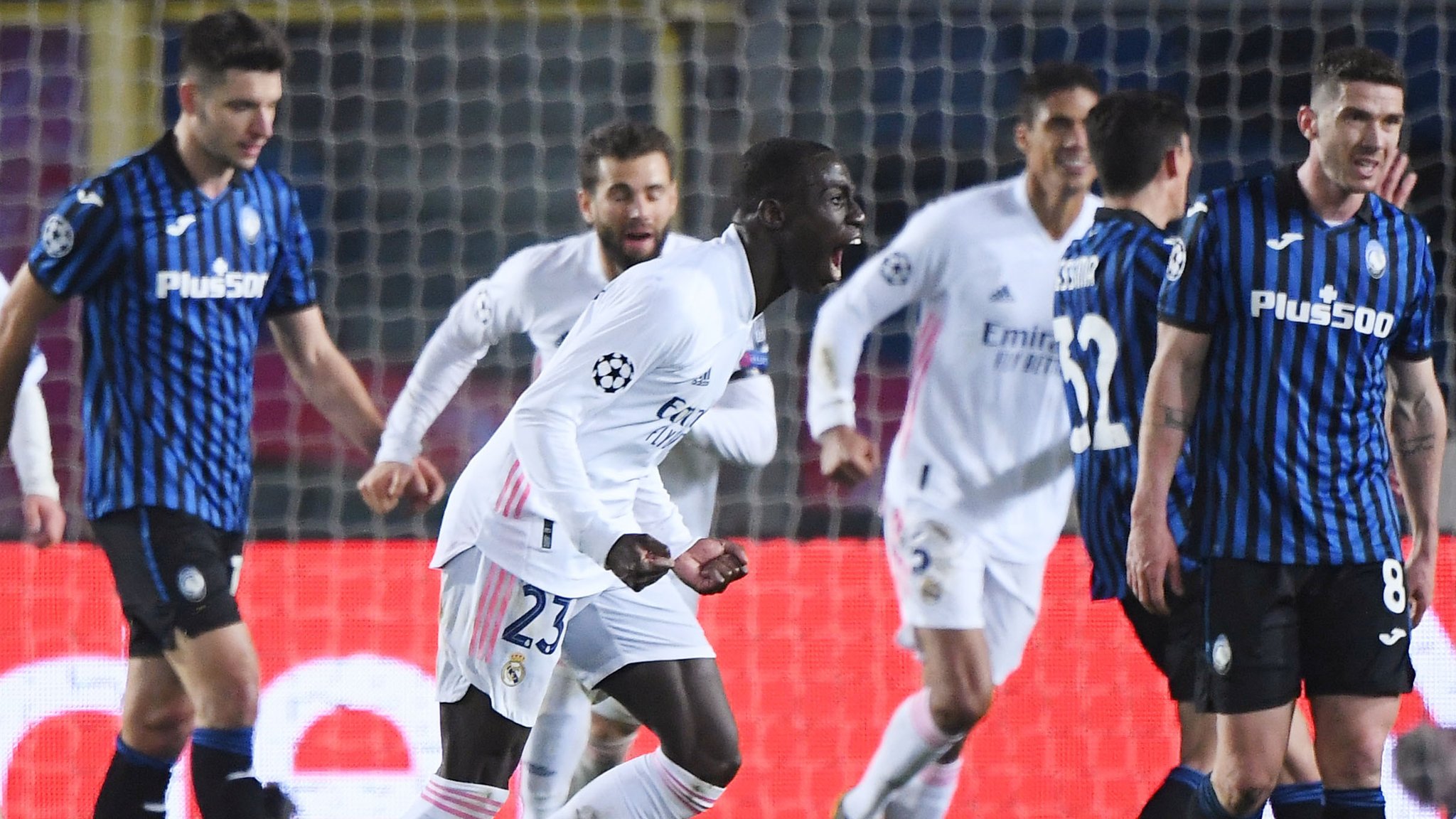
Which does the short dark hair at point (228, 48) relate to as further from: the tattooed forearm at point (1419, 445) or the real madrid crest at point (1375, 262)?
the tattooed forearm at point (1419, 445)

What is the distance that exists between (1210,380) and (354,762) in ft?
7.73

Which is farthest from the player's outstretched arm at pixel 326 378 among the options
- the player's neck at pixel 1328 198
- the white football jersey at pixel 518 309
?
the player's neck at pixel 1328 198

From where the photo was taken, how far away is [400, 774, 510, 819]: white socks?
3258mm

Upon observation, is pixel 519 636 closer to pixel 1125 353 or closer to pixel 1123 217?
pixel 1125 353

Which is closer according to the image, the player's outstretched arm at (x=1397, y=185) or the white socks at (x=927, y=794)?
the player's outstretched arm at (x=1397, y=185)

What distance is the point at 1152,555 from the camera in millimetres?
Result: 3590

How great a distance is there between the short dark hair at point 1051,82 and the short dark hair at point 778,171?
1.52 metres

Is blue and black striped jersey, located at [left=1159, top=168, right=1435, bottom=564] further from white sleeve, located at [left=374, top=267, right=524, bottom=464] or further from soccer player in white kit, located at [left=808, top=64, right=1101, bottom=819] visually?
white sleeve, located at [left=374, top=267, right=524, bottom=464]

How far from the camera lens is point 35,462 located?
4227mm

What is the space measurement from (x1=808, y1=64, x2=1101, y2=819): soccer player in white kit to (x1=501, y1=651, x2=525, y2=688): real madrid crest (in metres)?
1.36

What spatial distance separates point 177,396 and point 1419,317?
2457 millimetres

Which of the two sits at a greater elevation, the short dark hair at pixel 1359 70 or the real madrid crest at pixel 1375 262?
the short dark hair at pixel 1359 70

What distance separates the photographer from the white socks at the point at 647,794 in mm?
3379

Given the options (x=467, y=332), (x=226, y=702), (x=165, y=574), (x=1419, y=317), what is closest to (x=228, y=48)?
(x=467, y=332)
